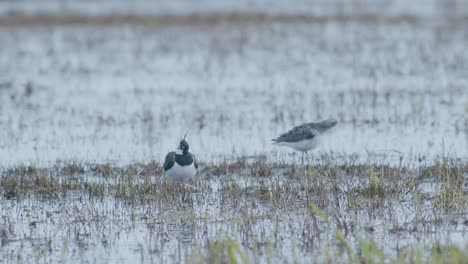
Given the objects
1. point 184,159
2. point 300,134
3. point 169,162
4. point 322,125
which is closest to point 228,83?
point 322,125

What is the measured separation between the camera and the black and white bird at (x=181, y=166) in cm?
952

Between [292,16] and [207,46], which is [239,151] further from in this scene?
[292,16]

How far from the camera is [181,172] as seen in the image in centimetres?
952

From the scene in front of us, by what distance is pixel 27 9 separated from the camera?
3656 centimetres

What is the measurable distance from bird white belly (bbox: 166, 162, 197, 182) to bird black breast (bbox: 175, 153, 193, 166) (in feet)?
0.10

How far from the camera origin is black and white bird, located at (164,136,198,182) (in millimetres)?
9516

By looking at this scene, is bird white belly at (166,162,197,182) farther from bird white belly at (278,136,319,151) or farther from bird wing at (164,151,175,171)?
bird white belly at (278,136,319,151)

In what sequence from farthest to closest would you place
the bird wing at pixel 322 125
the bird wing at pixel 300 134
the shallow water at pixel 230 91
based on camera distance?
the shallow water at pixel 230 91
the bird wing at pixel 322 125
the bird wing at pixel 300 134

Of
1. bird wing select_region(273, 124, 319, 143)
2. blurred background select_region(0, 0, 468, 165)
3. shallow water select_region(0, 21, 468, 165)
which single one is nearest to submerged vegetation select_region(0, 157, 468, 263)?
bird wing select_region(273, 124, 319, 143)

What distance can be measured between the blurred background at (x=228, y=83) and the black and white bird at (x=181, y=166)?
6.15ft

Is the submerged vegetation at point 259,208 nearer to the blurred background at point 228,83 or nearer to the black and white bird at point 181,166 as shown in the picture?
the black and white bird at point 181,166

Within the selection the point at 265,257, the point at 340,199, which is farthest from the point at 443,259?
the point at 340,199

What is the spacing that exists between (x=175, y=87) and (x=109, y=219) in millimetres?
10031

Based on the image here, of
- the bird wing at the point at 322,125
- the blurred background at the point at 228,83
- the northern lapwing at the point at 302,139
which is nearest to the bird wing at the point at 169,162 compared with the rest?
the blurred background at the point at 228,83
